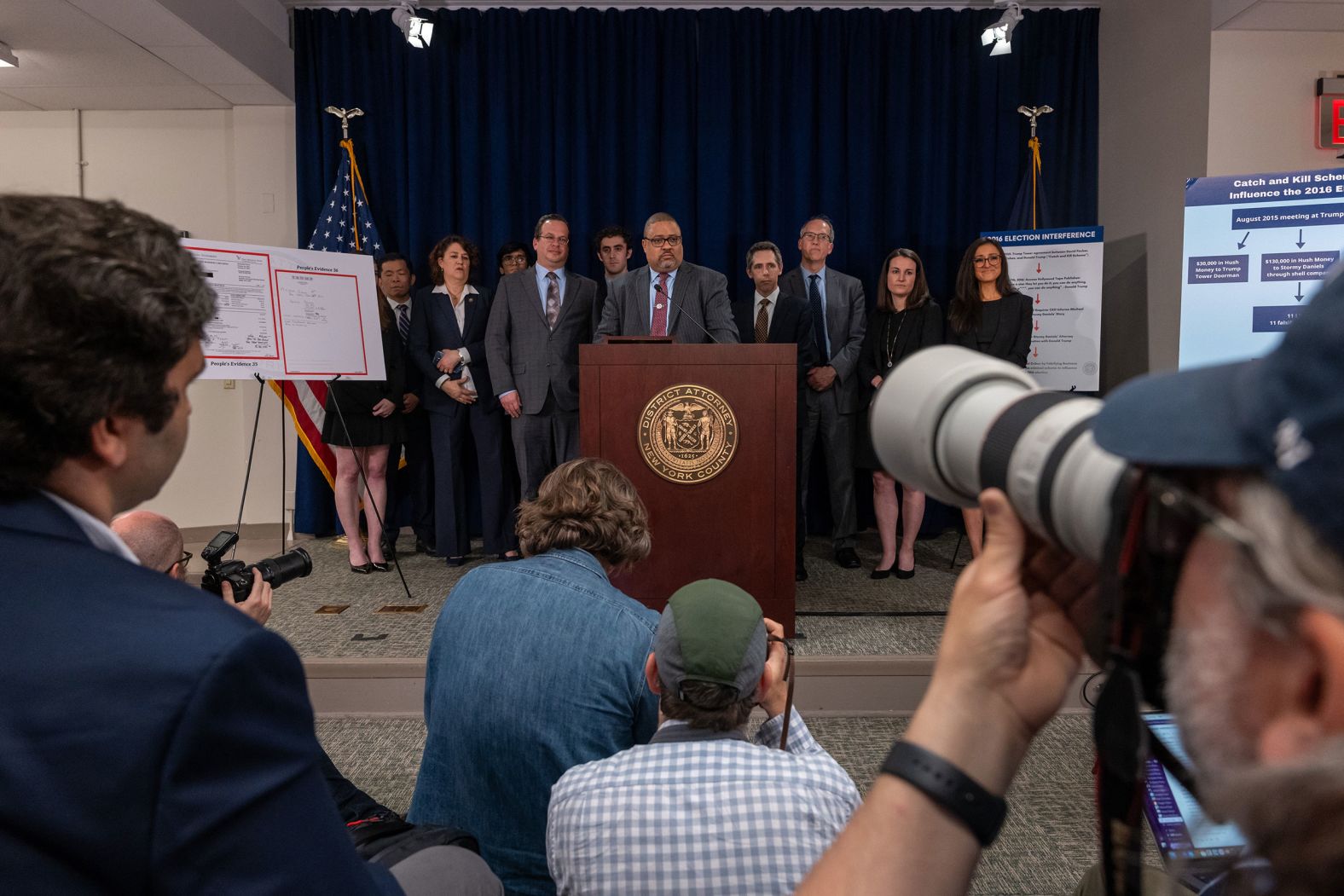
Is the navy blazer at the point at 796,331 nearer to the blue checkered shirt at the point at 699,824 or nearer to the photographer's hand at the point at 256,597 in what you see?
the photographer's hand at the point at 256,597

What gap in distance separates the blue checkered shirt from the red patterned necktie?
2891 millimetres

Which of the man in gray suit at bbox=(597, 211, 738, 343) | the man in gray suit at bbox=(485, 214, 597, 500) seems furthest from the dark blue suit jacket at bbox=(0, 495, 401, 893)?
the man in gray suit at bbox=(485, 214, 597, 500)

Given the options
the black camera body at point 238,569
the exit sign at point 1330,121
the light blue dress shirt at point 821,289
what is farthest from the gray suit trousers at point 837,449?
the black camera body at point 238,569

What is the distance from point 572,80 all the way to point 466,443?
85.0 inches

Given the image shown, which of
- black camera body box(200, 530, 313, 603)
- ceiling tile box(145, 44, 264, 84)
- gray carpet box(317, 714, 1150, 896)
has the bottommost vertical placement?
gray carpet box(317, 714, 1150, 896)

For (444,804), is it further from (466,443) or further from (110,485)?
(466,443)

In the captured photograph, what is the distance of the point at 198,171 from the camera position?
16.9ft

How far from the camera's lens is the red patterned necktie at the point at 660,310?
3.77 meters

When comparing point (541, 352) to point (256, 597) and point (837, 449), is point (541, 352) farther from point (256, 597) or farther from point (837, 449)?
point (256, 597)

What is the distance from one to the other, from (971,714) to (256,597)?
1.43 metres

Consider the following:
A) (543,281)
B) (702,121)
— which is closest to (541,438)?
(543,281)

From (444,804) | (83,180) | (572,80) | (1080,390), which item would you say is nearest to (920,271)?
(1080,390)

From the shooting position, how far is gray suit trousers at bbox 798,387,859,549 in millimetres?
4379

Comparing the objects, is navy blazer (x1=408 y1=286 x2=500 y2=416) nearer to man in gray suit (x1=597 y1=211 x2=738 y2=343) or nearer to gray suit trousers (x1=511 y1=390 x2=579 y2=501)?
gray suit trousers (x1=511 y1=390 x2=579 y2=501)
